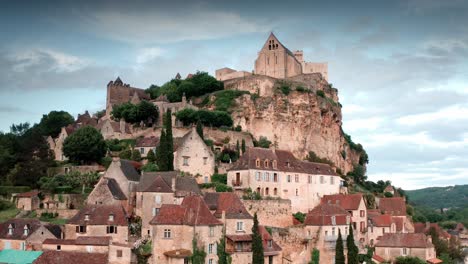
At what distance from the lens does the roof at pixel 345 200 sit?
255 ft

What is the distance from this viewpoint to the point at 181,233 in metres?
58.0

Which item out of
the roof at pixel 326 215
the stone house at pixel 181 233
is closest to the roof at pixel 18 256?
the stone house at pixel 181 233

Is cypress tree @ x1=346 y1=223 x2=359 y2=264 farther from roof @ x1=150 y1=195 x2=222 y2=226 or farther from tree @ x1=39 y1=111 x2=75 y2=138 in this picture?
tree @ x1=39 y1=111 x2=75 y2=138

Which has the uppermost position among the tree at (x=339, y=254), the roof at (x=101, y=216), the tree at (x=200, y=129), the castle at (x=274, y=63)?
the castle at (x=274, y=63)

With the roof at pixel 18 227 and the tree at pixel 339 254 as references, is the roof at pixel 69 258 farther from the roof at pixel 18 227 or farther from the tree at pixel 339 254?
the tree at pixel 339 254

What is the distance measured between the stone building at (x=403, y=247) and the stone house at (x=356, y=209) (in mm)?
2442

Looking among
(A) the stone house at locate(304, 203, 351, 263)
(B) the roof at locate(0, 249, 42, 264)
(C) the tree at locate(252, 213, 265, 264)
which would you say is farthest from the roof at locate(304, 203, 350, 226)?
(B) the roof at locate(0, 249, 42, 264)

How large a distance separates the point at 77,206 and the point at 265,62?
49.4 meters

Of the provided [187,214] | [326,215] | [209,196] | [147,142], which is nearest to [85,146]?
[147,142]

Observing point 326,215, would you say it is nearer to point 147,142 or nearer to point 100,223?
point 100,223

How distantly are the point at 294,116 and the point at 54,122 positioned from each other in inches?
A: 1559

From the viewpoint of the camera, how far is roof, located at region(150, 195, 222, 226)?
58281 mm

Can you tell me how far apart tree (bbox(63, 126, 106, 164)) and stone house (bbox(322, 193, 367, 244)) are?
97.6 feet

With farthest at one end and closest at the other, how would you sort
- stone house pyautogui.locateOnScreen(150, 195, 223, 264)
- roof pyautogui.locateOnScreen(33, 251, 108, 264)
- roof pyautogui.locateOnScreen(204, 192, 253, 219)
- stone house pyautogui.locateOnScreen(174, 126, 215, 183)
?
stone house pyautogui.locateOnScreen(174, 126, 215, 183) < roof pyautogui.locateOnScreen(204, 192, 253, 219) < stone house pyautogui.locateOnScreen(150, 195, 223, 264) < roof pyautogui.locateOnScreen(33, 251, 108, 264)
